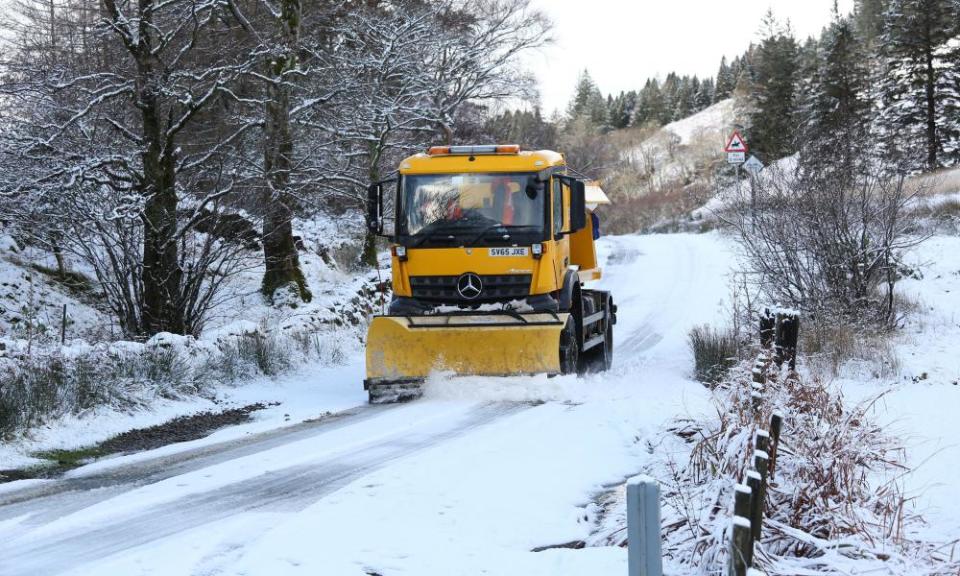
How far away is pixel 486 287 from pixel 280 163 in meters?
6.45

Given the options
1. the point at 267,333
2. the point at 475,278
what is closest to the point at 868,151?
the point at 475,278

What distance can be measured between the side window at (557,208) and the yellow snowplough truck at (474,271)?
1 centimetres

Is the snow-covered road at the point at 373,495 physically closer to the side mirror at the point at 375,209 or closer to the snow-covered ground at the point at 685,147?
the side mirror at the point at 375,209

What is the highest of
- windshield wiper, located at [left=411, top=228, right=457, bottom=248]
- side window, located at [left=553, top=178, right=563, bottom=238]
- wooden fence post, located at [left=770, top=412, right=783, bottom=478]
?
side window, located at [left=553, top=178, right=563, bottom=238]

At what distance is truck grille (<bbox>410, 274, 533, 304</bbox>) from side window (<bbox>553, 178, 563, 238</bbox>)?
2.50 feet

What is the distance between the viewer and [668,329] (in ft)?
54.3

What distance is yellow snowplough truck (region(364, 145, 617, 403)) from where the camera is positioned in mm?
10438

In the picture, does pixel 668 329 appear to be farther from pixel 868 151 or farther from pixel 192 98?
pixel 192 98

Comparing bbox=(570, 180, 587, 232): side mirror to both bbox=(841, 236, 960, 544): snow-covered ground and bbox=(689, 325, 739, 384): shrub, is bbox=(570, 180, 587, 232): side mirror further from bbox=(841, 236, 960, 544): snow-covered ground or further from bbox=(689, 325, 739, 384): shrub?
bbox=(841, 236, 960, 544): snow-covered ground

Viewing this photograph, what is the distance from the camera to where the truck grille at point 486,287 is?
1075 cm

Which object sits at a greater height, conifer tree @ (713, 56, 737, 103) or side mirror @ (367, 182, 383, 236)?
conifer tree @ (713, 56, 737, 103)

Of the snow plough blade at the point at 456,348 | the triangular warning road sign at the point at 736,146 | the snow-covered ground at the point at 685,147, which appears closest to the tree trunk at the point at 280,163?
the snow plough blade at the point at 456,348

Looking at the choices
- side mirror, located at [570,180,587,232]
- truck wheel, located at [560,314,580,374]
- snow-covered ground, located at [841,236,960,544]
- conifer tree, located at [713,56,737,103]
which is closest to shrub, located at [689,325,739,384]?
snow-covered ground, located at [841,236,960,544]

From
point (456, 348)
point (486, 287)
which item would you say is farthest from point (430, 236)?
point (456, 348)
